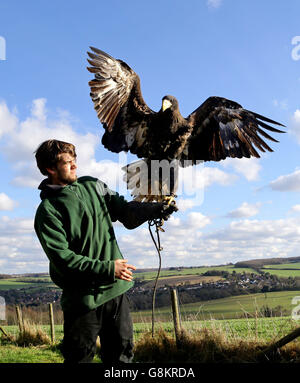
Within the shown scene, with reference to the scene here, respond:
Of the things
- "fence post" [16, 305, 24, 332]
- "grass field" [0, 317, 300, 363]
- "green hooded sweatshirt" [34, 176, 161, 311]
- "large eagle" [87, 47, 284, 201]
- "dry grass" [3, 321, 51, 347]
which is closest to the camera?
"green hooded sweatshirt" [34, 176, 161, 311]

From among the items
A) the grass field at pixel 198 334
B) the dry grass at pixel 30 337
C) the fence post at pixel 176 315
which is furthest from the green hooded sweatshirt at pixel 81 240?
the dry grass at pixel 30 337

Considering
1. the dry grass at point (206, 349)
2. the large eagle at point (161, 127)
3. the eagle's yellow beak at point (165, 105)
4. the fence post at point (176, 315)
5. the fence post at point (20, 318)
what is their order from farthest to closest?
the fence post at point (20, 318) < the fence post at point (176, 315) < the dry grass at point (206, 349) < the eagle's yellow beak at point (165, 105) < the large eagle at point (161, 127)

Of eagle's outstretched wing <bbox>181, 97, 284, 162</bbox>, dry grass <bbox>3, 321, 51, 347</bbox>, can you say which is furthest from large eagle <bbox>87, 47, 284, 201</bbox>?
dry grass <bbox>3, 321, 51, 347</bbox>

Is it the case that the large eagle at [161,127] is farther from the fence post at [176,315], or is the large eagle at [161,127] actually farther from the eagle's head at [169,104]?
the fence post at [176,315]

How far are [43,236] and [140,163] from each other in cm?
209

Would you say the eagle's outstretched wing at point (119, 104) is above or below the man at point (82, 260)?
above

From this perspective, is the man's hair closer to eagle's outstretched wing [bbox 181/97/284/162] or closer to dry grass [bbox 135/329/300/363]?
eagle's outstretched wing [bbox 181/97/284/162]

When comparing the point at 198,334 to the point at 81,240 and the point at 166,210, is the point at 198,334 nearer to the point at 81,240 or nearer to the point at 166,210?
the point at 166,210

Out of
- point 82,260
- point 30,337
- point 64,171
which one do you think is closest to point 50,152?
point 64,171

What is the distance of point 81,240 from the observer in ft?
7.36

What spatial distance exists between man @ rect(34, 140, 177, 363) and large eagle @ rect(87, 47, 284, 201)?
1.63 m

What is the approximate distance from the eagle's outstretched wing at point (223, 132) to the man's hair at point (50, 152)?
215 centimetres

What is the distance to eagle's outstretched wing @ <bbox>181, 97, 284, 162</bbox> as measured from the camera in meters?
4.30

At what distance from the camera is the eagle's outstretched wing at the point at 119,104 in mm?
4137
